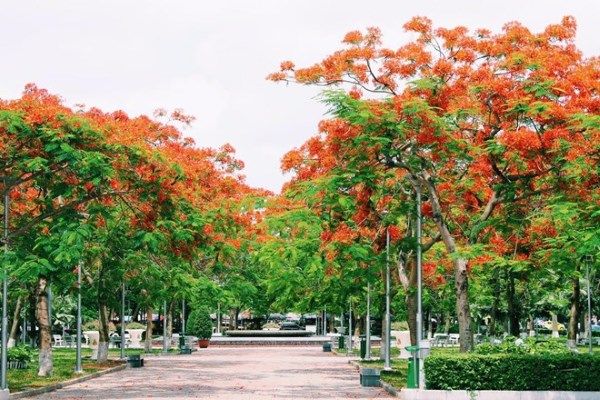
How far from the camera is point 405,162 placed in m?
24.5

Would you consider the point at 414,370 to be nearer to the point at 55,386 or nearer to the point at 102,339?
the point at 55,386

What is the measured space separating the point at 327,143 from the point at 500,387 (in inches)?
268

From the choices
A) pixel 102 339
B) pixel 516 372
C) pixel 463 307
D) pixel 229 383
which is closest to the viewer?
pixel 516 372

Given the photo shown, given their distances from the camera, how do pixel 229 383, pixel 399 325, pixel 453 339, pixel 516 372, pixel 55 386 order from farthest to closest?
pixel 399 325, pixel 453 339, pixel 229 383, pixel 55 386, pixel 516 372

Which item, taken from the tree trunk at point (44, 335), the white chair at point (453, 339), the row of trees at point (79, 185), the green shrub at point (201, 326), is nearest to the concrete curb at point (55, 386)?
the tree trunk at point (44, 335)

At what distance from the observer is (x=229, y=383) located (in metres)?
29.9

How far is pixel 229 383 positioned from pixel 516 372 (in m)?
10.2

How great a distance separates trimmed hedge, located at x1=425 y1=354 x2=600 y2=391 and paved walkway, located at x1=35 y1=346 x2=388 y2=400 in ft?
8.43

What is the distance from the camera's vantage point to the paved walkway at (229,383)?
2519 cm

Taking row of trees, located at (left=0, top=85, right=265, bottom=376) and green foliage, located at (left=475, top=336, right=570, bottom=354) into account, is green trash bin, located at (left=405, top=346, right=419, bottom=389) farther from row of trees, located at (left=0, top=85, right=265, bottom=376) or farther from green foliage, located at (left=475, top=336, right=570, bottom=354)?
Result: row of trees, located at (left=0, top=85, right=265, bottom=376)

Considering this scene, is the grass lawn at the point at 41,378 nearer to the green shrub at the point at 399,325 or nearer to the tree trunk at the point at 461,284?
the tree trunk at the point at 461,284

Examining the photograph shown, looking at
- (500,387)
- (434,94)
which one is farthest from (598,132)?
(500,387)

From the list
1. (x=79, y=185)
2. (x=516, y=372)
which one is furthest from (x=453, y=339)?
(x=79, y=185)

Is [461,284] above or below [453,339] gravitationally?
above
